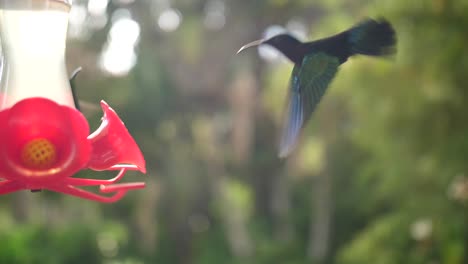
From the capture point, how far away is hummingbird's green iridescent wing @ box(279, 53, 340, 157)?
122 centimetres

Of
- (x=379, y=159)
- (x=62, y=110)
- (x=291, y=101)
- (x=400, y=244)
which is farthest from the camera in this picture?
(x=379, y=159)

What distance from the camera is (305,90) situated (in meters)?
1.37

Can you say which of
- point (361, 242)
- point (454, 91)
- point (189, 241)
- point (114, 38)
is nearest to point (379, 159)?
point (361, 242)

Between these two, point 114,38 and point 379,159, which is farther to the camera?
point 114,38

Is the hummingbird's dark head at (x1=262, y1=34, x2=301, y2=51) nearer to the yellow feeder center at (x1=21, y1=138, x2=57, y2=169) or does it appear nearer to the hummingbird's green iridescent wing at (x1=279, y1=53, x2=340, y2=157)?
the hummingbird's green iridescent wing at (x1=279, y1=53, x2=340, y2=157)

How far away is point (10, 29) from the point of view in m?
1.43

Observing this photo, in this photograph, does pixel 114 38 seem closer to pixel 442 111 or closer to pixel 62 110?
pixel 442 111

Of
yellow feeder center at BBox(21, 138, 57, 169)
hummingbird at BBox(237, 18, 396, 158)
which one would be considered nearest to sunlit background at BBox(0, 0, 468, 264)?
hummingbird at BBox(237, 18, 396, 158)

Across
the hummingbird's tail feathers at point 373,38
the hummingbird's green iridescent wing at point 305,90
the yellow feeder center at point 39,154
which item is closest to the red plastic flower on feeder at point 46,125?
the yellow feeder center at point 39,154

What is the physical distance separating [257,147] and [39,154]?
8234 mm

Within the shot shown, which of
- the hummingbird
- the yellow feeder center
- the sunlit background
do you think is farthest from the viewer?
the sunlit background

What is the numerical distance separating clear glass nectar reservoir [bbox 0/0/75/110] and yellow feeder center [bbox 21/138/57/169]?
210mm

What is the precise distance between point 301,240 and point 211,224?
1.41 meters

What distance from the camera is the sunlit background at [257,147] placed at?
157 inches
